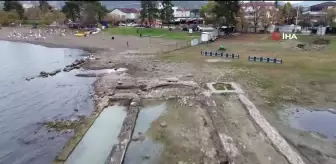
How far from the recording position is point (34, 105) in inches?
910

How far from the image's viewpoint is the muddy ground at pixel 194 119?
14.2 m

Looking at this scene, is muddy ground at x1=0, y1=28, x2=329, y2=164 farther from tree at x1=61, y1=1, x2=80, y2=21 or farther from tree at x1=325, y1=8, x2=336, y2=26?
tree at x1=61, y1=1, x2=80, y2=21

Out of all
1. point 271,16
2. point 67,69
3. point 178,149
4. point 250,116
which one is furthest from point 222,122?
point 271,16

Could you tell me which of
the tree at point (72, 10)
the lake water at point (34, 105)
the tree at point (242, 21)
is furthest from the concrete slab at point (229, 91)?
the tree at point (72, 10)

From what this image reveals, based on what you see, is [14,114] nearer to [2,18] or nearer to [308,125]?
[308,125]

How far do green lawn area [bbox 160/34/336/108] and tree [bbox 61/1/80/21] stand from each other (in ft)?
188

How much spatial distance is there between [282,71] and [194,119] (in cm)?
1666

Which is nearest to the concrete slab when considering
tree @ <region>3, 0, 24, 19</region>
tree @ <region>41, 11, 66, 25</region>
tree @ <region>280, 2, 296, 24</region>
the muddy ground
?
the muddy ground

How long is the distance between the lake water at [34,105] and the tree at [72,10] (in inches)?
1973

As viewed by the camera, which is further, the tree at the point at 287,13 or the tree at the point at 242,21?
the tree at the point at 287,13

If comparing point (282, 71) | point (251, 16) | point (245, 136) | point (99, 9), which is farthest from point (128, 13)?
point (245, 136)

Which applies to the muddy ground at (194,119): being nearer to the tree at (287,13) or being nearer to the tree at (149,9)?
the tree at (287,13)

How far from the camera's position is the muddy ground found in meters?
14.2
